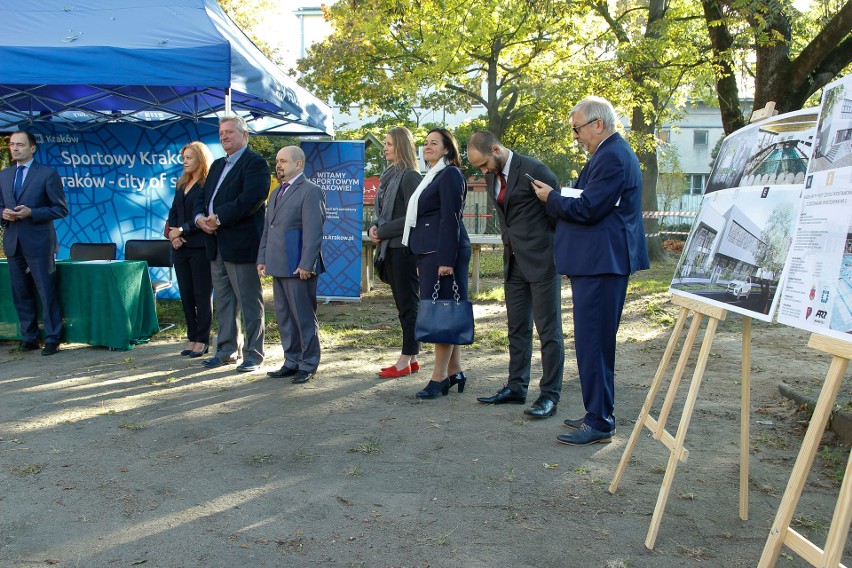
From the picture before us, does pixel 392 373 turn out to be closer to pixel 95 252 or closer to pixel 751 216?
pixel 751 216

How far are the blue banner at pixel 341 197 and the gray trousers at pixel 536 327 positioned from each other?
19.2 feet

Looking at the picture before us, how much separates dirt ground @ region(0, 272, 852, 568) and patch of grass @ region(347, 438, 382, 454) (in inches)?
0.6

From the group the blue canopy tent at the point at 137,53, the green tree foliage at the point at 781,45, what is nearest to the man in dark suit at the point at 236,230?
the blue canopy tent at the point at 137,53

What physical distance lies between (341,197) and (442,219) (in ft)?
18.9

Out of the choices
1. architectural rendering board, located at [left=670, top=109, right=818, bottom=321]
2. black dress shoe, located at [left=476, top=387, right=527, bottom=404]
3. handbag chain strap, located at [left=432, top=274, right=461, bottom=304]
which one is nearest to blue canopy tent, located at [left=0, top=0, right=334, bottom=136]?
handbag chain strap, located at [left=432, top=274, right=461, bottom=304]

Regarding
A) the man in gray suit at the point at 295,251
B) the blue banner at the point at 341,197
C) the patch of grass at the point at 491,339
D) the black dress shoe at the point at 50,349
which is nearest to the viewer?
the man in gray suit at the point at 295,251

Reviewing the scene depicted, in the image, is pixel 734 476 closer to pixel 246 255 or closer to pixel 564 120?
pixel 246 255

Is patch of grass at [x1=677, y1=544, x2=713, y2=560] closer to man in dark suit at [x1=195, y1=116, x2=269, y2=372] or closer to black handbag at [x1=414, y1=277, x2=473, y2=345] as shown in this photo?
black handbag at [x1=414, y1=277, x2=473, y2=345]

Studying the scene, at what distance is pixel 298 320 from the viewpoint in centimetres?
662

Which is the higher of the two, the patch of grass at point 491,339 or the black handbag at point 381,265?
the black handbag at point 381,265

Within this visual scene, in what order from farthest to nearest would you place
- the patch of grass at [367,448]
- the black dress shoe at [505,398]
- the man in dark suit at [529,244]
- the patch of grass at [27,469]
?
the black dress shoe at [505,398] → the man in dark suit at [529,244] → the patch of grass at [367,448] → the patch of grass at [27,469]

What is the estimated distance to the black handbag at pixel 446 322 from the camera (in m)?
5.62

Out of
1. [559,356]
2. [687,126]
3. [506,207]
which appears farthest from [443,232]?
[687,126]

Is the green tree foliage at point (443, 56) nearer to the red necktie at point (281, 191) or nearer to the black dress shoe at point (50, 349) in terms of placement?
the red necktie at point (281, 191)
